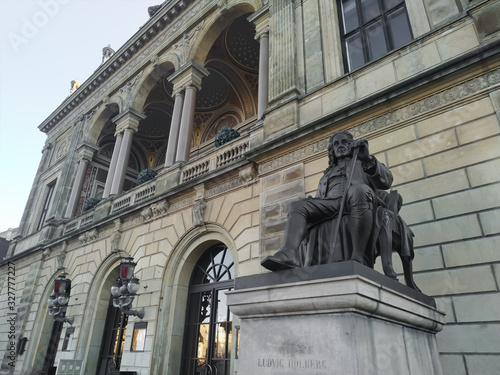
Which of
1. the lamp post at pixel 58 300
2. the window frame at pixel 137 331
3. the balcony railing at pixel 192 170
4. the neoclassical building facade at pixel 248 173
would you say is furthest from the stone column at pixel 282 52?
the lamp post at pixel 58 300

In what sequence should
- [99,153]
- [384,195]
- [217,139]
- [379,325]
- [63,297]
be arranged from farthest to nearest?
[99,153]
[63,297]
[217,139]
[384,195]
[379,325]

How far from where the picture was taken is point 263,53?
10.2m

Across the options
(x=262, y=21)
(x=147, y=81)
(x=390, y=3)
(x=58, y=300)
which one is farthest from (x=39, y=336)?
(x=390, y=3)

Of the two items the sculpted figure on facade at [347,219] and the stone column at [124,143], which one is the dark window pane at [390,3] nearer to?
the sculpted figure on facade at [347,219]

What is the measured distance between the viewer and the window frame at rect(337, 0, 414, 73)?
7.30 meters

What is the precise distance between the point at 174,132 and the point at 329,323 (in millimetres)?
10792

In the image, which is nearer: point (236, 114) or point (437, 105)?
point (437, 105)

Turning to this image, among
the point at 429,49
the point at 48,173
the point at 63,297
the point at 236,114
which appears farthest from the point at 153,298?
the point at 48,173

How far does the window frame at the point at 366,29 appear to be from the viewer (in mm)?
7301

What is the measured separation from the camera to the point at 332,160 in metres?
3.73

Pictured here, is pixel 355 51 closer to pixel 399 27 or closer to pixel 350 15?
pixel 399 27

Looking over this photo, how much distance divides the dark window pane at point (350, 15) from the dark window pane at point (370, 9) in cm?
20

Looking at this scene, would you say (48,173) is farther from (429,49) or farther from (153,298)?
(429,49)

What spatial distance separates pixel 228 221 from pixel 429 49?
5.54 metres
